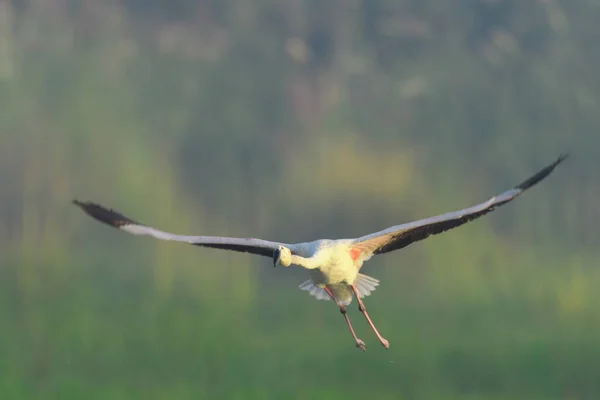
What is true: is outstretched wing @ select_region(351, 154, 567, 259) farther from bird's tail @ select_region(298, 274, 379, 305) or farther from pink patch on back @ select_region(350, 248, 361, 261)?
bird's tail @ select_region(298, 274, 379, 305)

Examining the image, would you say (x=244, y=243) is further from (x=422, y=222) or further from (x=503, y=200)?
(x=503, y=200)

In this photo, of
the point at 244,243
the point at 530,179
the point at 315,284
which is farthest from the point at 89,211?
the point at 530,179

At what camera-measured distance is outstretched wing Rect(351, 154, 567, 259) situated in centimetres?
2198

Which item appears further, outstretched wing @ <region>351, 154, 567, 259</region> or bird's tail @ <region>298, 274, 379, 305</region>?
bird's tail @ <region>298, 274, 379, 305</region>

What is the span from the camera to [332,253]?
23.0 m

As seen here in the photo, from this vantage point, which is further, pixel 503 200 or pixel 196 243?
pixel 196 243

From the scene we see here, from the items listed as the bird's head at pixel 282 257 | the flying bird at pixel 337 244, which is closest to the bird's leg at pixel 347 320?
the flying bird at pixel 337 244

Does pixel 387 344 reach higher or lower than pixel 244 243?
lower

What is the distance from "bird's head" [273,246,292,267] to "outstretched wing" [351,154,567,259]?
4.79 feet

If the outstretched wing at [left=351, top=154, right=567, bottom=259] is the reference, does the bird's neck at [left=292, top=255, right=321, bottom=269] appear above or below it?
below

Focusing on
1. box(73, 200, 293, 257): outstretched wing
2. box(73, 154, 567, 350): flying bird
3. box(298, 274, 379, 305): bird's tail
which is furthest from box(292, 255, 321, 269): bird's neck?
box(298, 274, 379, 305): bird's tail

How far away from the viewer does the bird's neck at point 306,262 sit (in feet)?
74.1

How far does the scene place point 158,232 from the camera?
910 inches

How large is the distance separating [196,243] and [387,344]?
396 centimetres
